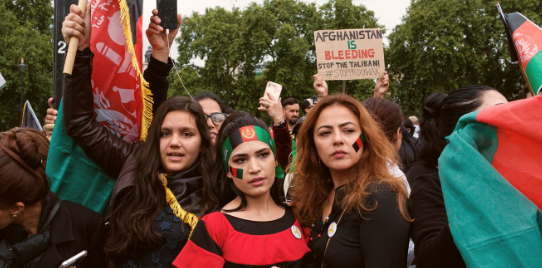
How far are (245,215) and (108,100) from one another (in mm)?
1252

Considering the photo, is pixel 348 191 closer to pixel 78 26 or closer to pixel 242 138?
pixel 242 138

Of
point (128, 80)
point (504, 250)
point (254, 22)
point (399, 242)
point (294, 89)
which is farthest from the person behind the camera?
point (254, 22)

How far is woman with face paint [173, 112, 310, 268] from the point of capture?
218 centimetres

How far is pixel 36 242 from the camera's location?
2.23m

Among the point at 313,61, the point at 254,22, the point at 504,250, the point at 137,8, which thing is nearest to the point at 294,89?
the point at 313,61

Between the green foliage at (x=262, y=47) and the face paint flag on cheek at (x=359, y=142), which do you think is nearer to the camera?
the face paint flag on cheek at (x=359, y=142)

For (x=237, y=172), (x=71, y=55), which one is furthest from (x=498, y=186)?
(x=71, y=55)

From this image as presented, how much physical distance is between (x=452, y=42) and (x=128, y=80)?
22.9 m

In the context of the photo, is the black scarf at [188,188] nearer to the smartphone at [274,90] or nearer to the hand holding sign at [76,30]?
the hand holding sign at [76,30]

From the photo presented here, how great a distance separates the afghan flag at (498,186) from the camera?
1484 millimetres

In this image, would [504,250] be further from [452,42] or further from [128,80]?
[452,42]

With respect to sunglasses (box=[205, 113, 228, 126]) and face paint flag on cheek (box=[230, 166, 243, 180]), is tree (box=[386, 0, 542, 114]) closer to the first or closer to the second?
sunglasses (box=[205, 113, 228, 126])

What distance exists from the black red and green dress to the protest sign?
5.11m

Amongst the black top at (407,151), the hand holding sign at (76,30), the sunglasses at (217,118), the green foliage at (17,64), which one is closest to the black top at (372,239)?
the hand holding sign at (76,30)
